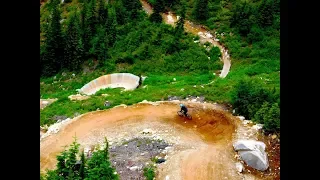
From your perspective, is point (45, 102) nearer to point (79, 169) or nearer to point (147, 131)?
point (147, 131)

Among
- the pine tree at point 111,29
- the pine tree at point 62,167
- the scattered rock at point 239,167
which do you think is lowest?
the scattered rock at point 239,167

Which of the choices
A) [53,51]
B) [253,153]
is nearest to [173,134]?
[253,153]

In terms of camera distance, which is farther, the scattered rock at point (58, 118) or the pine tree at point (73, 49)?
the pine tree at point (73, 49)

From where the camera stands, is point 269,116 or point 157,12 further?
point 157,12

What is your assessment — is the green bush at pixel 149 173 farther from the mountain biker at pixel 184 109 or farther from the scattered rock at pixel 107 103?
the scattered rock at pixel 107 103

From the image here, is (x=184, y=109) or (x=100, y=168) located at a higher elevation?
(x=100, y=168)

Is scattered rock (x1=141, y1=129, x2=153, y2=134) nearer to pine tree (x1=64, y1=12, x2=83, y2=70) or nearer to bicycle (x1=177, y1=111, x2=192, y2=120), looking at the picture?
bicycle (x1=177, y1=111, x2=192, y2=120)

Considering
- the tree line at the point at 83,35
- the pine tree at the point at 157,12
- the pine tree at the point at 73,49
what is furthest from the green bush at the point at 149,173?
the pine tree at the point at 157,12
